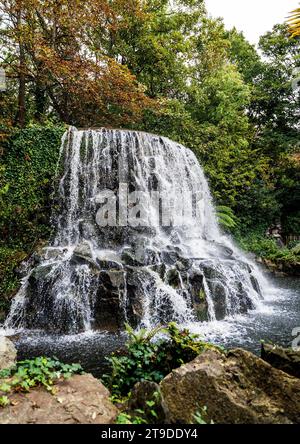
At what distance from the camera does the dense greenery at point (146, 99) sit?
9984mm

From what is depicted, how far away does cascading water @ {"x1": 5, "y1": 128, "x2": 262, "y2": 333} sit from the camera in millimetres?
6848

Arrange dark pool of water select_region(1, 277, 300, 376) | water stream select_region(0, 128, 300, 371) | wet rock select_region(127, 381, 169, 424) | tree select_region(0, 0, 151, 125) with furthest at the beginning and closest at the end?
tree select_region(0, 0, 151, 125)
water stream select_region(0, 128, 300, 371)
dark pool of water select_region(1, 277, 300, 376)
wet rock select_region(127, 381, 169, 424)

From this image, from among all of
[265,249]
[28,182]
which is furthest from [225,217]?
[28,182]

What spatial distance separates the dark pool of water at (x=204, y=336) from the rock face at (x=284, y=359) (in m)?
2.05

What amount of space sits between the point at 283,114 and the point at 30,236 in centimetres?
1697

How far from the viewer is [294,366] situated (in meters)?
3.31

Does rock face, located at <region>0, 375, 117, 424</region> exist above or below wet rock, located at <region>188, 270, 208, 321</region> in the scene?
below

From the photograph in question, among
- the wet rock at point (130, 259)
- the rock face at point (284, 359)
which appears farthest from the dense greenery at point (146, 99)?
the rock face at point (284, 359)

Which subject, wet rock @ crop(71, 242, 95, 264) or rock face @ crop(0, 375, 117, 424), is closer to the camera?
rock face @ crop(0, 375, 117, 424)

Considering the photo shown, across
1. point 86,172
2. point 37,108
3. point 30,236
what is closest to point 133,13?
point 37,108

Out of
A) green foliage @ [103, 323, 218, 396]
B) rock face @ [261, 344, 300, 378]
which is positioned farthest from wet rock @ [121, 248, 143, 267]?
rock face @ [261, 344, 300, 378]

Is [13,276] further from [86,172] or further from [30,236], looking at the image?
[86,172]

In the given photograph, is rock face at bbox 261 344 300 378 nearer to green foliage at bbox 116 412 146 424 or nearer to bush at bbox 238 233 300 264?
green foliage at bbox 116 412 146 424

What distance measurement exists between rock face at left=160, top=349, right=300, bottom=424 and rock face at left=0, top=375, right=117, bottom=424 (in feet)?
1.89
